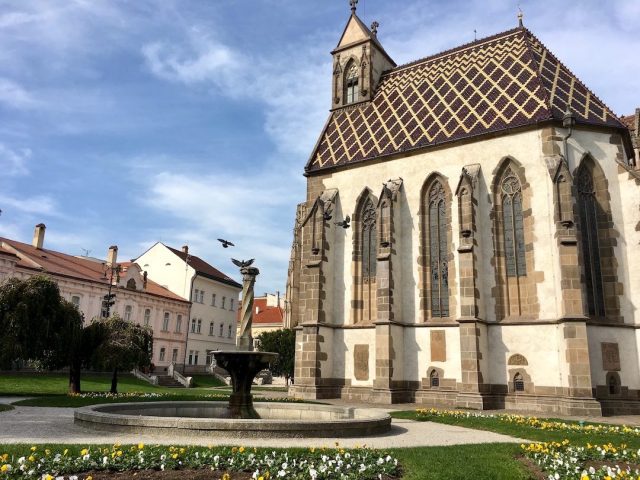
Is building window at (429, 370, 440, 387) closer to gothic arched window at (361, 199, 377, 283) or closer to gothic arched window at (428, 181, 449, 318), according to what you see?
gothic arched window at (428, 181, 449, 318)

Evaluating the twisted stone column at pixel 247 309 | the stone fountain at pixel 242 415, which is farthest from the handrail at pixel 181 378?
the twisted stone column at pixel 247 309

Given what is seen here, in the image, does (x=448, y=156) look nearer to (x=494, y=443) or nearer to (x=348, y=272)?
(x=348, y=272)

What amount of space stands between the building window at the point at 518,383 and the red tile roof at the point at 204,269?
38216mm

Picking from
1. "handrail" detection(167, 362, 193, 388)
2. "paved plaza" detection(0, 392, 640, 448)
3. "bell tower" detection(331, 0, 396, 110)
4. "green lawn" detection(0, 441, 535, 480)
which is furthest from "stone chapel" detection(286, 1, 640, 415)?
"handrail" detection(167, 362, 193, 388)

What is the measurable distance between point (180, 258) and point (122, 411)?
42.1m

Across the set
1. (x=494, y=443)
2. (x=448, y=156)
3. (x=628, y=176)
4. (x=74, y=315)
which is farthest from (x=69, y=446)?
(x=628, y=176)

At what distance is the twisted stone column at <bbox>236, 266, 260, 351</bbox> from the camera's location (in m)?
13.4

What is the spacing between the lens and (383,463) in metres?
7.70

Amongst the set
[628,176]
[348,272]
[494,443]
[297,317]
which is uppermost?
[628,176]

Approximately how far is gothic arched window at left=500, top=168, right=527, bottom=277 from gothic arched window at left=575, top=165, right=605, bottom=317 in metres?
2.36

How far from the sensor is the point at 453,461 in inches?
328

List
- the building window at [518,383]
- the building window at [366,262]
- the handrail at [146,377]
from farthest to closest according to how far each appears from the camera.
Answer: the handrail at [146,377], the building window at [366,262], the building window at [518,383]

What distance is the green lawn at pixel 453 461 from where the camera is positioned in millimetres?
7254

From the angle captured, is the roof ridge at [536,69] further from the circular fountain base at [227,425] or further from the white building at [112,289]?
the white building at [112,289]
